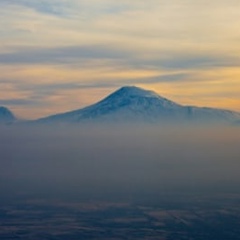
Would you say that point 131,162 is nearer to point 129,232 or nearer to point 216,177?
point 216,177

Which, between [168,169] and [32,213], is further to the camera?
[168,169]

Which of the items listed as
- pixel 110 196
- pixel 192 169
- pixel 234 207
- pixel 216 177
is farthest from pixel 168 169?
pixel 234 207

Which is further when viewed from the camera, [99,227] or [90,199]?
[90,199]

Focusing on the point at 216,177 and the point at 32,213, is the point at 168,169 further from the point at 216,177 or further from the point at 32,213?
the point at 32,213

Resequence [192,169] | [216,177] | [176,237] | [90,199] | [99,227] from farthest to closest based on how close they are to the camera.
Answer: [192,169] < [216,177] < [90,199] < [99,227] < [176,237]

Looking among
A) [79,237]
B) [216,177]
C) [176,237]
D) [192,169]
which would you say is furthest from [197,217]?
[192,169]

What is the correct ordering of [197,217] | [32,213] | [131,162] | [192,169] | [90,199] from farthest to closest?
1. [131,162]
2. [192,169]
3. [90,199]
4. [32,213]
5. [197,217]

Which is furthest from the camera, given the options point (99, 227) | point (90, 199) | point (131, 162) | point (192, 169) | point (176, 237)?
point (131, 162)
